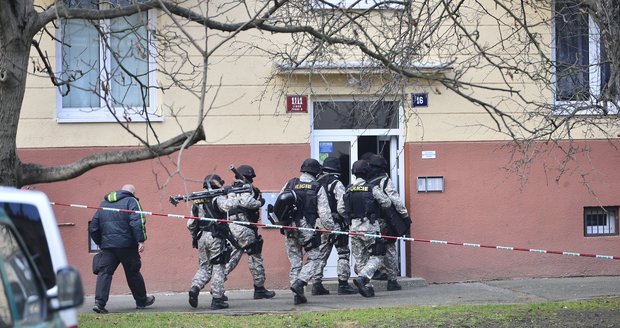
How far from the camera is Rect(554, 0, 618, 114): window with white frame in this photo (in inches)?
438

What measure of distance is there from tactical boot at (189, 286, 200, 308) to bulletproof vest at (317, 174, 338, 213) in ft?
7.34

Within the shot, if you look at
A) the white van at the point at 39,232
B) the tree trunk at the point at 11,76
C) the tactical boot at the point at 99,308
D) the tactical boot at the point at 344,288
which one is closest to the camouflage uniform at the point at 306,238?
the tactical boot at the point at 344,288

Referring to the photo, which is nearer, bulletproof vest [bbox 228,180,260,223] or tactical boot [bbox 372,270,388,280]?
bulletproof vest [bbox 228,180,260,223]

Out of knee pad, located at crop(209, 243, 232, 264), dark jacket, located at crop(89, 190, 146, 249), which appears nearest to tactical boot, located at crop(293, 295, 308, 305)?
knee pad, located at crop(209, 243, 232, 264)

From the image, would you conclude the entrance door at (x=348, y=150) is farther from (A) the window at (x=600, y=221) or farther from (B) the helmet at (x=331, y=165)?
(A) the window at (x=600, y=221)

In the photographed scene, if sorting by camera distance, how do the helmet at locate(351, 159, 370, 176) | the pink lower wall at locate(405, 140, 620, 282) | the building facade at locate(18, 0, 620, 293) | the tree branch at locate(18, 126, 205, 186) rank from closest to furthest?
the tree branch at locate(18, 126, 205, 186)
the helmet at locate(351, 159, 370, 176)
the building facade at locate(18, 0, 620, 293)
the pink lower wall at locate(405, 140, 620, 282)

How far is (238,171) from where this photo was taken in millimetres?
13773

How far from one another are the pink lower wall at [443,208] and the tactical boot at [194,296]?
150cm

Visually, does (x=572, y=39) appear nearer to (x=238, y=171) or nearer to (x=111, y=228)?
(x=238, y=171)

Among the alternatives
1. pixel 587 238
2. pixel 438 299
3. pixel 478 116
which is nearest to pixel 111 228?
pixel 438 299

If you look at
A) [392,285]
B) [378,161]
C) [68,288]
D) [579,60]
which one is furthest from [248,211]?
[68,288]

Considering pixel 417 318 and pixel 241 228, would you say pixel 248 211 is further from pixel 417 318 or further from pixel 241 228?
pixel 417 318

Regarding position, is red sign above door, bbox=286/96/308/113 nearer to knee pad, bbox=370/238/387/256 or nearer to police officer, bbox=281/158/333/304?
police officer, bbox=281/158/333/304

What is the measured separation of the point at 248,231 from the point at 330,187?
1400 mm
